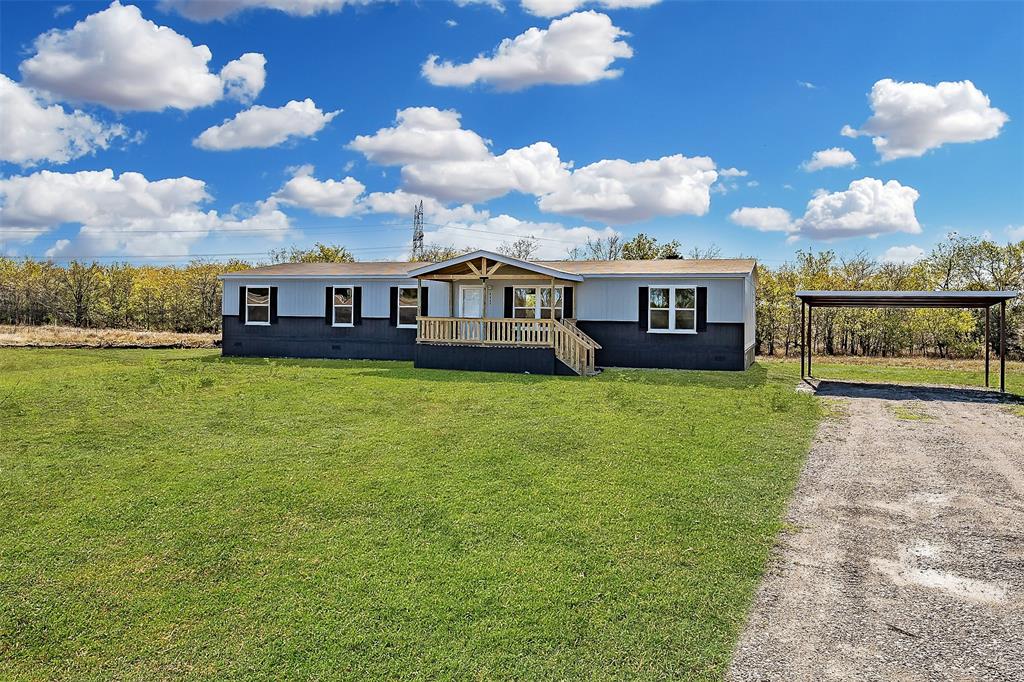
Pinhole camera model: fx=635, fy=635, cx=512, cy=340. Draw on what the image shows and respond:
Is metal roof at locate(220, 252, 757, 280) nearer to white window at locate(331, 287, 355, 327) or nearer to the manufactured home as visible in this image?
the manufactured home

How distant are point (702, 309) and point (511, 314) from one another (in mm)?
5162

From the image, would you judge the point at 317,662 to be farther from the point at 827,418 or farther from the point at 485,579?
the point at 827,418

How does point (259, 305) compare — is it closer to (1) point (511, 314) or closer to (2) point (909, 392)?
(1) point (511, 314)

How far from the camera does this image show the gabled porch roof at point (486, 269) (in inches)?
612

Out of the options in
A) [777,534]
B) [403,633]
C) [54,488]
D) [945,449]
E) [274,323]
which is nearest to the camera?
[403,633]

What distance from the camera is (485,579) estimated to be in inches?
154

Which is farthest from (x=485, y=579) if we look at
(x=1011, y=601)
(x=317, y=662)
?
(x=1011, y=601)

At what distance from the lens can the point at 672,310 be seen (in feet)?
54.3

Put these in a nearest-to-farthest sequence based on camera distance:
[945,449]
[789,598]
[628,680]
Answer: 1. [628,680]
2. [789,598]
3. [945,449]

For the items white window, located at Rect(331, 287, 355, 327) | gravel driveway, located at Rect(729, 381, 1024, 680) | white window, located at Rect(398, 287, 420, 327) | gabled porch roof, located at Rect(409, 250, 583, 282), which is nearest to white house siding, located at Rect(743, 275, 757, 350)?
gabled porch roof, located at Rect(409, 250, 583, 282)

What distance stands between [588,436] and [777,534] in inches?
126

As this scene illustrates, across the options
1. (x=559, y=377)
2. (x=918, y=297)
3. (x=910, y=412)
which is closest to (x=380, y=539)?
(x=910, y=412)

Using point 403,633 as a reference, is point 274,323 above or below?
above

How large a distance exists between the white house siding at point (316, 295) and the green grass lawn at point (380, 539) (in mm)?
9791
